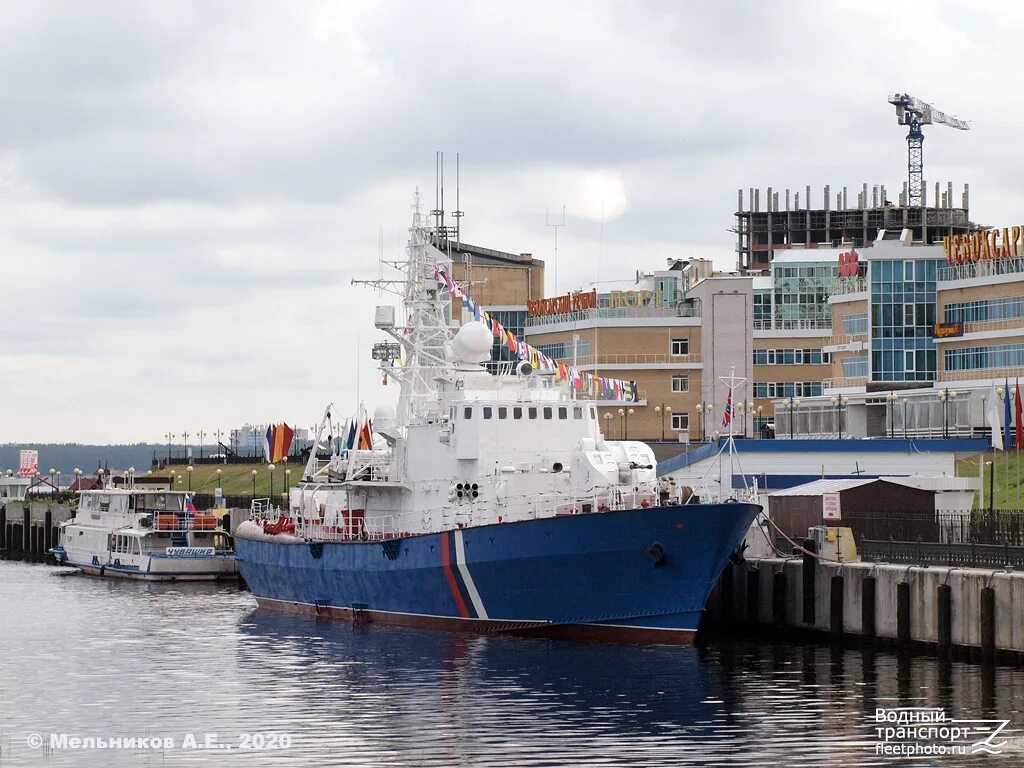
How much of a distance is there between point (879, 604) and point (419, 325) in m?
21.1

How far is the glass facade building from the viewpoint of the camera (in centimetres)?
8919

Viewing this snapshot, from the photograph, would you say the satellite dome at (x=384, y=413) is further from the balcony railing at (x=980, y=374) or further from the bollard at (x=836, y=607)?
the balcony railing at (x=980, y=374)

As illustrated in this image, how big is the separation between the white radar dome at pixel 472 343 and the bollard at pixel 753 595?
11713mm

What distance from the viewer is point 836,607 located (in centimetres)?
4706

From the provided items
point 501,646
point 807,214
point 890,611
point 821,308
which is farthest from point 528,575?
point 807,214

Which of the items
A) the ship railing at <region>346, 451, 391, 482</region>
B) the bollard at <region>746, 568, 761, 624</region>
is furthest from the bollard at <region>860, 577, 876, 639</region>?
the ship railing at <region>346, 451, 391, 482</region>

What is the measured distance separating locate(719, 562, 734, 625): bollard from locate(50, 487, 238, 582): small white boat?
32681mm

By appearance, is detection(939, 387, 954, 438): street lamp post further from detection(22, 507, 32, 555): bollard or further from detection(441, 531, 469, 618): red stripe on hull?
detection(22, 507, 32, 555): bollard

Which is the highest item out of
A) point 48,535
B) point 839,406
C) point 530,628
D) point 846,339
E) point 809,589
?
point 846,339

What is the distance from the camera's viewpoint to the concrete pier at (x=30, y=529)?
352ft

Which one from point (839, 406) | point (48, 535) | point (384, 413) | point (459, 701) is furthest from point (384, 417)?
point (48, 535)

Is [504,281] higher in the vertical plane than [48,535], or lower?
higher

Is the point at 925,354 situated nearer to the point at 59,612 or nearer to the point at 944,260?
the point at 944,260

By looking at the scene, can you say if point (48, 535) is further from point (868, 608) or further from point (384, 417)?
point (868, 608)
